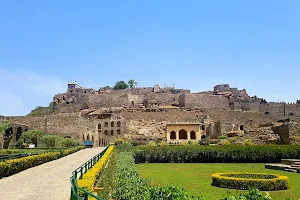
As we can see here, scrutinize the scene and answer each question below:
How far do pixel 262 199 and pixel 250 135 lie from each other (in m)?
45.4

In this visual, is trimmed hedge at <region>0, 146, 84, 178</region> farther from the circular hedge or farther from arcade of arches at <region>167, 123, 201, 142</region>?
arcade of arches at <region>167, 123, 201, 142</region>

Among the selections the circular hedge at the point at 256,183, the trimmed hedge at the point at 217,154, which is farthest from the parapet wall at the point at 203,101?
the circular hedge at the point at 256,183

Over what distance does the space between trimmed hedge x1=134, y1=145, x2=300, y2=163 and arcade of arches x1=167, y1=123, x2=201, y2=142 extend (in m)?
26.2

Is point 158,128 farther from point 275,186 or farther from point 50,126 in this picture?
point 275,186

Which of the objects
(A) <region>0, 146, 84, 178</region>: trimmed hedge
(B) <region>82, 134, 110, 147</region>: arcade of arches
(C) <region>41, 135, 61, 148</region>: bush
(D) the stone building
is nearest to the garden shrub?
(A) <region>0, 146, 84, 178</region>: trimmed hedge

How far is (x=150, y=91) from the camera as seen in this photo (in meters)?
92.4

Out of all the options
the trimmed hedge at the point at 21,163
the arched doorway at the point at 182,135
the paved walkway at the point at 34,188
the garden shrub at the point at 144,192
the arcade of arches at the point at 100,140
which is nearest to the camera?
the garden shrub at the point at 144,192

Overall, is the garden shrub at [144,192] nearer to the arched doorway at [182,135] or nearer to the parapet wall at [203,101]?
the arched doorway at [182,135]

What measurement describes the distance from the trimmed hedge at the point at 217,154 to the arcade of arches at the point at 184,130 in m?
26.2

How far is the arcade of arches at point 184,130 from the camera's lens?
54750 millimetres

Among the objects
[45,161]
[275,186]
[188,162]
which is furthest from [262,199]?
[188,162]

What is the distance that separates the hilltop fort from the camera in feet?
152

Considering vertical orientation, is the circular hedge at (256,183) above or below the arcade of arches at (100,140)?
below

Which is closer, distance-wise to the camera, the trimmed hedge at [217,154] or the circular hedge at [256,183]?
the circular hedge at [256,183]
